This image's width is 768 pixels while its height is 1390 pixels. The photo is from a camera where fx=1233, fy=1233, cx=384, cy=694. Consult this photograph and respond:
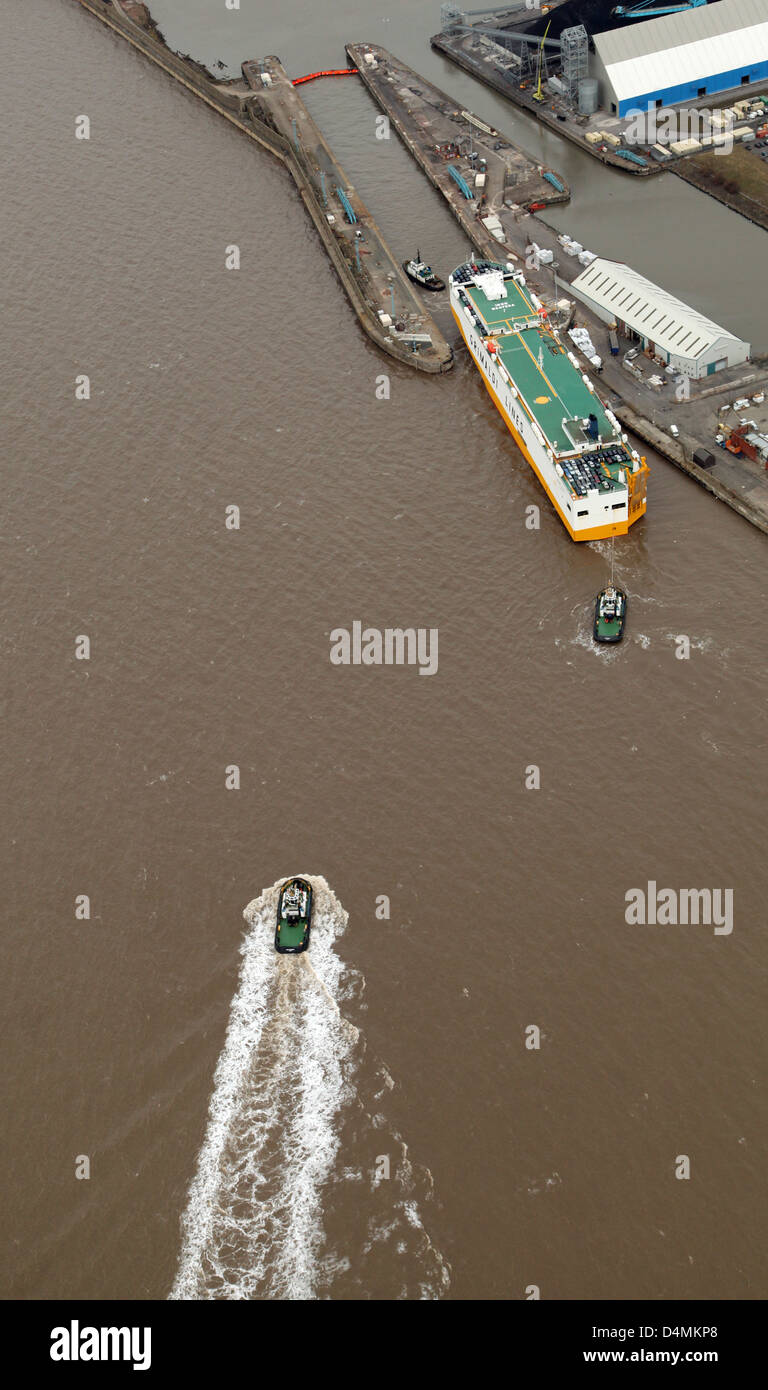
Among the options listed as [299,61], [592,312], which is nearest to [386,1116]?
[592,312]

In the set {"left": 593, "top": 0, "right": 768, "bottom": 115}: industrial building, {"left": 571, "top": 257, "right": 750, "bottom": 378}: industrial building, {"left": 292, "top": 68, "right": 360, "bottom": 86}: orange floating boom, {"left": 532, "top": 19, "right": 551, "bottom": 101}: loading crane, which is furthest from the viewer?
{"left": 292, "top": 68, "right": 360, "bottom": 86}: orange floating boom

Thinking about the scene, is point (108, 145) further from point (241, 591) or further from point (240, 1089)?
point (240, 1089)

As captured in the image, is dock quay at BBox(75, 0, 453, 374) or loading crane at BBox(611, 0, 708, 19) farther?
loading crane at BBox(611, 0, 708, 19)

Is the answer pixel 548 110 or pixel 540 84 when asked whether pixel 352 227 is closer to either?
pixel 548 110

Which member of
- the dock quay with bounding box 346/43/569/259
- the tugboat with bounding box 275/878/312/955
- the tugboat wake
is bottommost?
the tugboat wake

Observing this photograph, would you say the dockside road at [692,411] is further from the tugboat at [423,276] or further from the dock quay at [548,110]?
the dock quay at [548,110]

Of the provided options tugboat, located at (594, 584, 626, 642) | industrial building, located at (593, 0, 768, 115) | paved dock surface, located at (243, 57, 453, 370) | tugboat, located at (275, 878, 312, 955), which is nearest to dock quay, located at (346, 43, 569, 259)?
paved dock surface, located at (243, 57, 453, 370)

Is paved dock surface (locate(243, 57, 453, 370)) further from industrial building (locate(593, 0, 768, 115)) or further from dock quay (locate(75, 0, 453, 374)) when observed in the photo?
industrial building (locate(593, 0, 768, 115))
